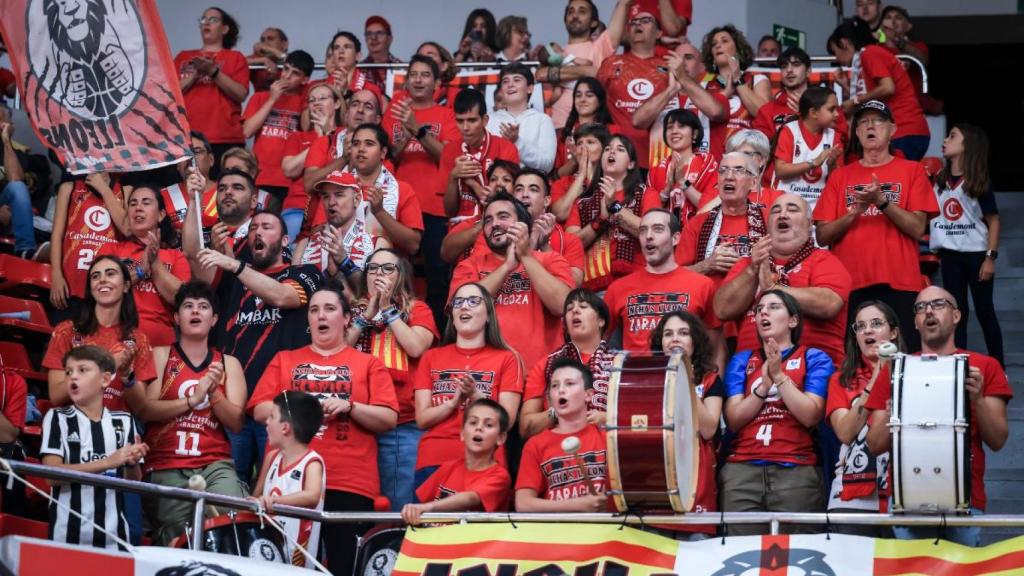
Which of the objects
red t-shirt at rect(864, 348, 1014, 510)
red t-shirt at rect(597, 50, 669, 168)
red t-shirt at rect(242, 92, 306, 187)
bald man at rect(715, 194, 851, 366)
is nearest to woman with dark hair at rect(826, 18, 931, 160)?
red t-shirt at rect(597, 50, 669, 168)

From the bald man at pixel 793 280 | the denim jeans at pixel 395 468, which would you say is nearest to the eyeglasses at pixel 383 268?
the denim jeans at pixel 395 468

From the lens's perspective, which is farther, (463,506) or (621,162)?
(621,162)

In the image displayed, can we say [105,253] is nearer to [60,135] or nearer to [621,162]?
[60,135]

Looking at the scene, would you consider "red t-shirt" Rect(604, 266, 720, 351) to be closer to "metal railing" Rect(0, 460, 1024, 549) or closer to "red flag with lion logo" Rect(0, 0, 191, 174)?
"metal railing" Rect(0, 460, 1024, 549)

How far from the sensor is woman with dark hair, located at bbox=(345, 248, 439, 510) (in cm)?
945

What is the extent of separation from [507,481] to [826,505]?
163cm

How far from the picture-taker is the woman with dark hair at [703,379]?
830cm

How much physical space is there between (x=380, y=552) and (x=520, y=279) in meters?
2.42

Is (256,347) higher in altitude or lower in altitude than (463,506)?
higher

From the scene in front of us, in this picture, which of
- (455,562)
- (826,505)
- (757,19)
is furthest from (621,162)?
(757,19)

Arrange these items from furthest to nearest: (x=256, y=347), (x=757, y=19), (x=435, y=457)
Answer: (x=757, y=19)
(x=256, y=347)
(x=435, y=457)

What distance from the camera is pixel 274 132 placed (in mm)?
13602

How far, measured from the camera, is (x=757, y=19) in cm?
1605

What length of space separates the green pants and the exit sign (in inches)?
338
